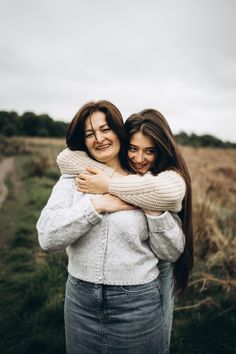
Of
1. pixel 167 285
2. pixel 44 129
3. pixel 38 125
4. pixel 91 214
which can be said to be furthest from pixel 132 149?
pixel 38 125

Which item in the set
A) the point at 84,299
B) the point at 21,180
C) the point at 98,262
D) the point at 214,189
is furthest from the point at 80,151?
the point at 21,180

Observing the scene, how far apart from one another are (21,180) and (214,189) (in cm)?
802

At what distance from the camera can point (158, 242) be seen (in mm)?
1806

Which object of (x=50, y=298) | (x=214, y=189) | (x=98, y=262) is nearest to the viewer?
(x=98, y=262)

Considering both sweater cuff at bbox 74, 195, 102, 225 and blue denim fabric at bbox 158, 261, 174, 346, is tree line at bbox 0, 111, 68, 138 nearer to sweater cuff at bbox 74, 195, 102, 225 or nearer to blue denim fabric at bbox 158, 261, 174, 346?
blue denim fabric at bbox 158, 261, 174, 346

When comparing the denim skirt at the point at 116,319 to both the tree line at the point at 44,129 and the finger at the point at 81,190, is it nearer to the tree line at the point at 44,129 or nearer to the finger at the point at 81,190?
the finger at the point at 81,190

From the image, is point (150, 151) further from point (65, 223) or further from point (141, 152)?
point (65, 223)

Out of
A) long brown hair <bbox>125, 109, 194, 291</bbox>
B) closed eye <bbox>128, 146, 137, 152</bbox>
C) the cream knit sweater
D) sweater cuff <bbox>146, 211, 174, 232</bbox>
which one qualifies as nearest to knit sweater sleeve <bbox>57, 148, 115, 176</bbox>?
the cream knit sweater

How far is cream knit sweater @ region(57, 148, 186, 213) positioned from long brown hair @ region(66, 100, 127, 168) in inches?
5.6

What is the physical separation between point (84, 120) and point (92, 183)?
408 millimetres

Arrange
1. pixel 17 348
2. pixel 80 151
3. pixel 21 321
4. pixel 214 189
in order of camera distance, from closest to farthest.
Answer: pixel 80 151, pixel 17 348, pixel 21 321, pixel 214 189

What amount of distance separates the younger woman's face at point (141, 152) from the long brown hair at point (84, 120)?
0.08 metres

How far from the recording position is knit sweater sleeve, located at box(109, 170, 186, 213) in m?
1.76

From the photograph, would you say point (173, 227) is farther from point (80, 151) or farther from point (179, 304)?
point (179, 304)
